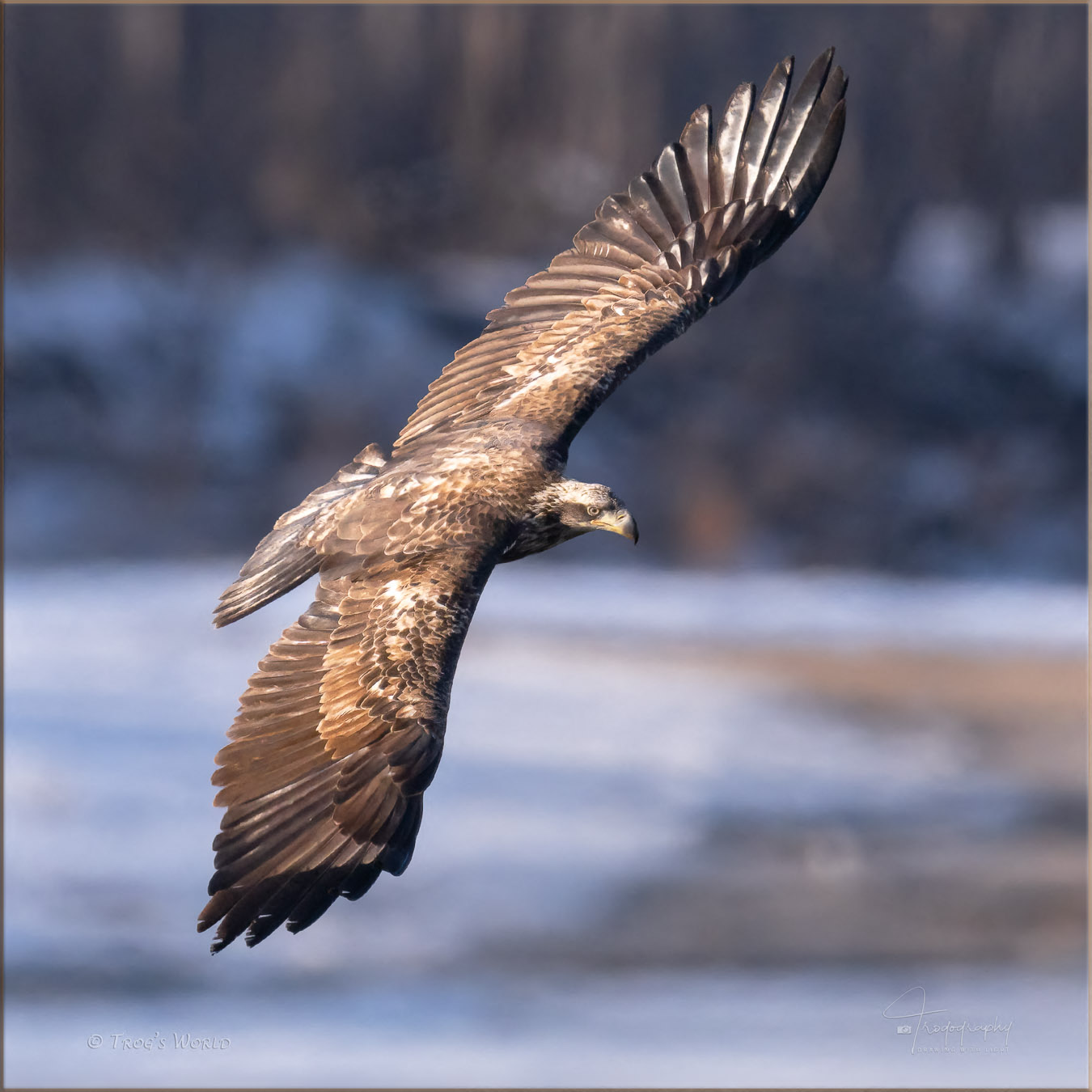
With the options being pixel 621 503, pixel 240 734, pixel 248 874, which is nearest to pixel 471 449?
pixel 621 503

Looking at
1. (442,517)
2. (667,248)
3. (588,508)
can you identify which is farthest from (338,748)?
(667,248)

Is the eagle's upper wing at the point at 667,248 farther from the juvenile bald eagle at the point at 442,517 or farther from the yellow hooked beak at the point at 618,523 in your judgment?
the yellow hooked beak at the point at 618,523

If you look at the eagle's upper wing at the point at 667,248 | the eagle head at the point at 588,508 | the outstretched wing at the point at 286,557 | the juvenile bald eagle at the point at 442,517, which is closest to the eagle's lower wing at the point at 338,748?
the juvenile bald eagle at the point at 442,517

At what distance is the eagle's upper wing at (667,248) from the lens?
26.0ft

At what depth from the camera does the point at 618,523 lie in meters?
7.05

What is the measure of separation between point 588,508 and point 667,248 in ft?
6.48

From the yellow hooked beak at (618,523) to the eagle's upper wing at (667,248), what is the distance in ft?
3.40

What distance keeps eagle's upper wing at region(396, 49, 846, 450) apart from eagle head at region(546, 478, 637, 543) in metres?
0.97

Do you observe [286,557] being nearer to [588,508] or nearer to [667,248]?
[588,508]

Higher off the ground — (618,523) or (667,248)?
(667,248)

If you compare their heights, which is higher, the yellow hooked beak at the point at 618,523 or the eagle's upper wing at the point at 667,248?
the eagle's upper wing at the point at 667,248

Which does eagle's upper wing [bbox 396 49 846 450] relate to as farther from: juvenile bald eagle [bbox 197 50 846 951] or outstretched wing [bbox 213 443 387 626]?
outstretched wing [bbox 213 443 387 626]

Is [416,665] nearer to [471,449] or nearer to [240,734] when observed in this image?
[240,734]

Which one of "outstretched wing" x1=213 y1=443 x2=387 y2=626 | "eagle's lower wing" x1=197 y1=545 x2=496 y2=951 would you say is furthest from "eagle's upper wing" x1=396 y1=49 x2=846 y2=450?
"eagle's lower wing" x1=197 y1=545 x2=496 y2=951
